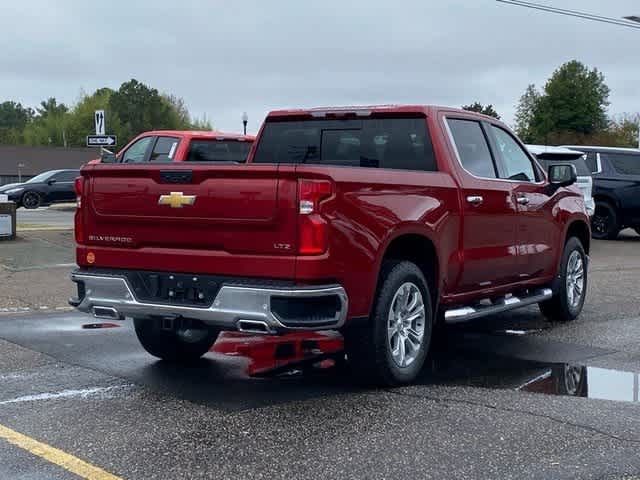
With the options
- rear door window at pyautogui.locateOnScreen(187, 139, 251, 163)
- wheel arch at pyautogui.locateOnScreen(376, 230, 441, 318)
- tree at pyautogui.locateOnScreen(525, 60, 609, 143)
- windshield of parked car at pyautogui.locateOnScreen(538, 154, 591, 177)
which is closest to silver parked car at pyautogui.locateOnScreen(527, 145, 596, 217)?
windshield of parked car at pyautogui.locateOnScreen(538, 154, 591, 177)

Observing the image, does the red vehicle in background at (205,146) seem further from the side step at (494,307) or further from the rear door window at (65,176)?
the rear door window at (65,176)

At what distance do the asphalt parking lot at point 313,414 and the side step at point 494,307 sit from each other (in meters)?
0.38

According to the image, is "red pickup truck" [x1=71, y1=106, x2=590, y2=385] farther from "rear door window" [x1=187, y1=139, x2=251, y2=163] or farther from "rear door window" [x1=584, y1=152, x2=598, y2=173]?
"rear door window" [x1=584, y1=152, x2=598, y2=173]

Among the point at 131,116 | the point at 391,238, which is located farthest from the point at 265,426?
the point at 131,116

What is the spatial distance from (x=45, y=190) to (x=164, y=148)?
1864cm

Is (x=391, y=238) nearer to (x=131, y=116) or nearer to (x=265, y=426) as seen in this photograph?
(x=265, y=426)

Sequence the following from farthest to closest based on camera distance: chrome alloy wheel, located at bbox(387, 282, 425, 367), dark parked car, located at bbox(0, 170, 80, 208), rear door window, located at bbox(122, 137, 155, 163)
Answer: dark parked car, located at bbox(0, 170, 80, 208)
rear door window, located at bbox(122, 137, 155, 163)
chrome alloy wheel, located at bbox(387, 282, 425, 367)

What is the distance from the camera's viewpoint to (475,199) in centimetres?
713

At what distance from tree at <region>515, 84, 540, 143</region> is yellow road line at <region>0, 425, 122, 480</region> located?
8118 cm

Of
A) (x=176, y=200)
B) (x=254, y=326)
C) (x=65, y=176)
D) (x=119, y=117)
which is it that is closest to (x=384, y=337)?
(x=254, y=326)

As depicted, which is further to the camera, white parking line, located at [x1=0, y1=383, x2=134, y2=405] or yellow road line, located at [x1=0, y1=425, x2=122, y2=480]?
white parking line, located at [x1=0, y1=383, x2=134, y2=405]

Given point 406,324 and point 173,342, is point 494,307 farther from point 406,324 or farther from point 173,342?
point 173,342

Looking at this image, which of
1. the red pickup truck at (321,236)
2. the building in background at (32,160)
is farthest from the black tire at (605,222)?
the building in background at (32,160)

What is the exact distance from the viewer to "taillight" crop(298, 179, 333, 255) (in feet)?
17.9
